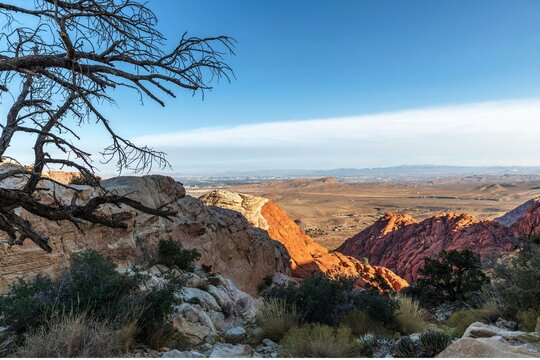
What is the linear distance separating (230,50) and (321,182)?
605 feet

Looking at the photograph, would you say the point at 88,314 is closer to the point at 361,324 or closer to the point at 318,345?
the point at 318,345

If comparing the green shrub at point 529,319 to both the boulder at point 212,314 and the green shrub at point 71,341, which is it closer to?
the boulder at point 212,314

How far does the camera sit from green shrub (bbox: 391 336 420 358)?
5789mm

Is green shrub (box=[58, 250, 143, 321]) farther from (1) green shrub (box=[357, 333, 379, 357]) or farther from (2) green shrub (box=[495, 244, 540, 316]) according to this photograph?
(2) green shrub (box=[495, 244, 540, 316])

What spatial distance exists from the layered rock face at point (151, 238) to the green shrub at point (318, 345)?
316cm

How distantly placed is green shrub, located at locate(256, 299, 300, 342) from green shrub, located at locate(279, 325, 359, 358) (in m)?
Answer: 0.99

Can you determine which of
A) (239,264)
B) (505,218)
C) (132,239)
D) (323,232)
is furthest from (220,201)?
(323,232)

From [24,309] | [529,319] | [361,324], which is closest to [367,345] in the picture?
[361,324]

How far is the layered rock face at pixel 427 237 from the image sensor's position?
33.1 metres

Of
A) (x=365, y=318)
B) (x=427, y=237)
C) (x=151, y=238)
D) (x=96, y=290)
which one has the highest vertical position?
(x=96, y=290)

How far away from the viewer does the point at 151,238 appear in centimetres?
1450

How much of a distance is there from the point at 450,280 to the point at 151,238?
13328mm

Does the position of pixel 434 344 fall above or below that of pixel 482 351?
below

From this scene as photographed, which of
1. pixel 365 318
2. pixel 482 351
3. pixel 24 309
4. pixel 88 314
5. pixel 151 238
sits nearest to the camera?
pixel 482 351
